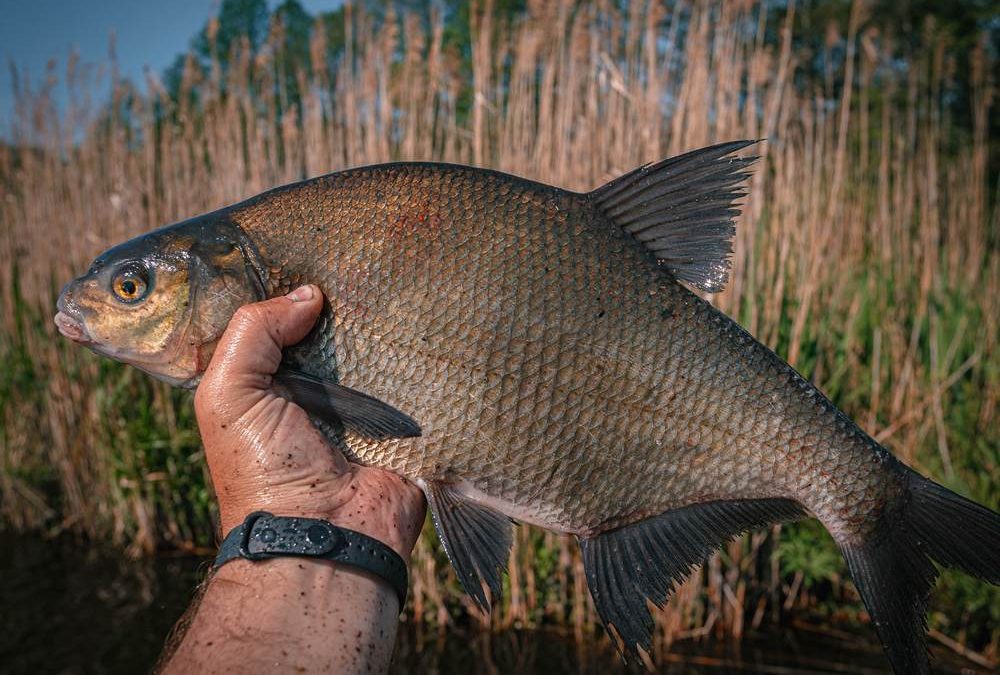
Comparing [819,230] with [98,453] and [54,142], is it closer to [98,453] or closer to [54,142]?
[98,453]

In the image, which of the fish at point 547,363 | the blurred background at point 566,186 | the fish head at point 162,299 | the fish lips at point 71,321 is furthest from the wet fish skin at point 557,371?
the blurred background at point 566,186

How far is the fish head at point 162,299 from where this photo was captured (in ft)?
5.99

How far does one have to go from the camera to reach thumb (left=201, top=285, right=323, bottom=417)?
175cm

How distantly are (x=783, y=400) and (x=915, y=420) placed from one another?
9.38 feet

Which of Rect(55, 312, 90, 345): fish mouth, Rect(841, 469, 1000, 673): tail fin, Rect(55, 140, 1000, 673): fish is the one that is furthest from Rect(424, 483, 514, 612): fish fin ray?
Rect(55, 312, 90, 345): fish mouth

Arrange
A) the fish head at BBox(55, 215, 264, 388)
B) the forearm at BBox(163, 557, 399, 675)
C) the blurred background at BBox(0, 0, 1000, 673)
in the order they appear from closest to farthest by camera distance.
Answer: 1. the forearm at BBox(163, 557, 399, 675)
2. the fish head at BBox(55, 215, 264, 388)
3. the blurred background at BBox(0, 0, 1000, 673)

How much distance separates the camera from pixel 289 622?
158 centimetres

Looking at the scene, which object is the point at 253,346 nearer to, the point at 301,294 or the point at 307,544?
the point at 301,294

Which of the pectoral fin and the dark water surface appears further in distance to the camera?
the dark water surface

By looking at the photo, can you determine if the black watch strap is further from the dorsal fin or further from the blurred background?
the blurred background

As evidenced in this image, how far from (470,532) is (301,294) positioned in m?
0.66

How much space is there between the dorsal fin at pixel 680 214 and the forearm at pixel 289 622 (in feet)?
3.27

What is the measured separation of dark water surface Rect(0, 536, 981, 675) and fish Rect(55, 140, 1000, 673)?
93.7 inches

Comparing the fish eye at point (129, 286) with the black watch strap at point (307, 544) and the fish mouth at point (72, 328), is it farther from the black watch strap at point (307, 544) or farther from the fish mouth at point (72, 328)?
the black watch strap at point (307, 544)
